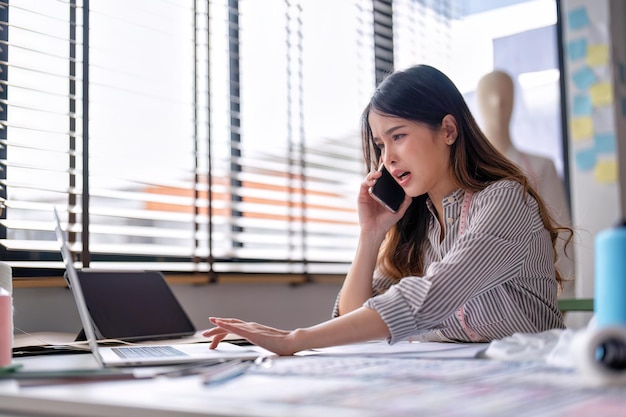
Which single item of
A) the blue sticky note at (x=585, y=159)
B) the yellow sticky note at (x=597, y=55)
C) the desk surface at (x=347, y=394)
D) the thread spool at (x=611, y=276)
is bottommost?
the desk surface at (x=347, y=394)

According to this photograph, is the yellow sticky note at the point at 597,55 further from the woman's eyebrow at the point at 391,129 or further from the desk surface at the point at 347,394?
the desk surface at the point at 347,394

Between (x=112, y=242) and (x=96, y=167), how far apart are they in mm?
222

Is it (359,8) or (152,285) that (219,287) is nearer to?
(152,285)

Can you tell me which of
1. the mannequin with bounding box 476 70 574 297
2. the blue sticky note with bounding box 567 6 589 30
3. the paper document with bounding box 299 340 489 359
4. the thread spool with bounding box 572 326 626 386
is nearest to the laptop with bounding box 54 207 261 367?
the paper document with bounding box 299 340 489 359

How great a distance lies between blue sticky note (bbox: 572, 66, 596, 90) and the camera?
3.83 m

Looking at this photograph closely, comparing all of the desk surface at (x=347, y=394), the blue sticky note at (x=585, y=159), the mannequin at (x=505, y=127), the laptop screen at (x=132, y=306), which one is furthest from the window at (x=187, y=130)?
the blue sticky note at (x=585, y=159)

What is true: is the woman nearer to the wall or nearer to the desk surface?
the desk surface

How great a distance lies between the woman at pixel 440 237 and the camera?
1.24 m

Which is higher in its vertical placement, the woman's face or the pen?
the woman's face

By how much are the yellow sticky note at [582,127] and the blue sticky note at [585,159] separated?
0.07 meters

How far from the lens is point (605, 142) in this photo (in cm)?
380

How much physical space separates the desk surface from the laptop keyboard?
0.25 m

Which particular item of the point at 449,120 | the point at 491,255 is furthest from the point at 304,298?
the point at 491,255

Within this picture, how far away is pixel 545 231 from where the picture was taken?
161cm
